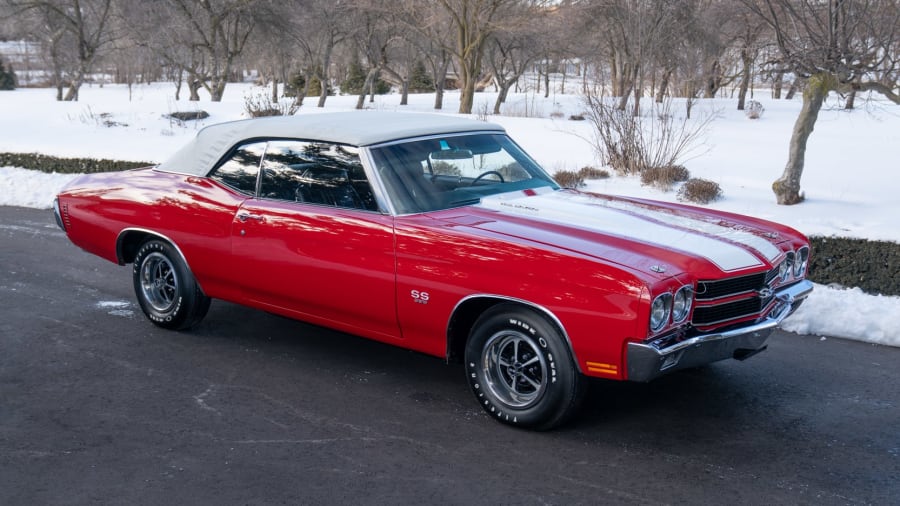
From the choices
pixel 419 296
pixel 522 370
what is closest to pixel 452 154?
pixel 419 296

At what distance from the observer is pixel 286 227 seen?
213 inches

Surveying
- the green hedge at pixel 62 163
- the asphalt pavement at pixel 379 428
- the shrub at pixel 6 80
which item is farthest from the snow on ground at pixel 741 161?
the shrub at pixel 6 80

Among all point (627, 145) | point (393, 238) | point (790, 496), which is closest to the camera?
point (790, 496)

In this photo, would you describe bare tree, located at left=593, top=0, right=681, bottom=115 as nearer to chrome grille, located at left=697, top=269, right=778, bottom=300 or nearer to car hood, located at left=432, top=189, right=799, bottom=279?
car hood, located at left=432, top=189, right=799, bottom=279

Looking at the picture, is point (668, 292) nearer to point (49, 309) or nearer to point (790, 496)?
point (790, 496)

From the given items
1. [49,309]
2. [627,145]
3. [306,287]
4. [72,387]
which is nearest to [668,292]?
[306,287]

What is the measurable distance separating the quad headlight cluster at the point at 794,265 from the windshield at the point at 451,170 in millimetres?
1683

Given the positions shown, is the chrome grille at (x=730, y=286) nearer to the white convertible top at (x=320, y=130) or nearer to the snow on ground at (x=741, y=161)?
the white convertible top at (x=320, y=130)

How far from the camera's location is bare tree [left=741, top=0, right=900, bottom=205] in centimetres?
1066

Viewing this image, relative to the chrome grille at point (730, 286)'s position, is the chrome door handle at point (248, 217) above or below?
A: above

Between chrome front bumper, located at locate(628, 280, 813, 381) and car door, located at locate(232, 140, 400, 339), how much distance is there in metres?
1.51

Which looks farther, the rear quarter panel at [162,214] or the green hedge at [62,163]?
the green hedge at [62,163]

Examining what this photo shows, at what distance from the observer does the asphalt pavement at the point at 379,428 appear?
3.99m

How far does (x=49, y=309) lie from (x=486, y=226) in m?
4.21
